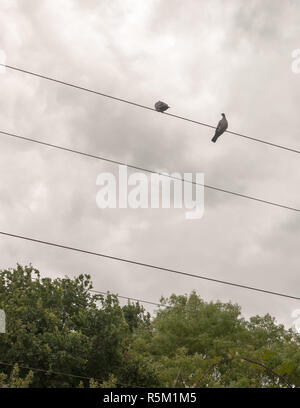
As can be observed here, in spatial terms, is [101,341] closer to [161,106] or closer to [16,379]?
[16,379]

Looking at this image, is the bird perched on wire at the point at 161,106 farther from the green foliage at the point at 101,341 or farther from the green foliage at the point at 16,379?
the green foliage at the point at 16,379

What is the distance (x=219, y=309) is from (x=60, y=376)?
19949 millimetres

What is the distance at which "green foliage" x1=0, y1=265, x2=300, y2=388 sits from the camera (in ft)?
99.5

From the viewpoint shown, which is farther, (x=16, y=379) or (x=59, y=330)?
(x=59, y=330)

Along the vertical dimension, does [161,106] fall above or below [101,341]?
above

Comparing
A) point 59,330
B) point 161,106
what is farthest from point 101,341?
point 161,106

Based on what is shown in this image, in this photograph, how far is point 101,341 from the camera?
3198 cm

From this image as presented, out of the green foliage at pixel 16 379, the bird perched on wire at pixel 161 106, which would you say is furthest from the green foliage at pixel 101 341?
the bird perched on wire at pixel 161 106

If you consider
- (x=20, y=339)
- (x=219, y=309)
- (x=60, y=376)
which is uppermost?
(x=219, y=309)

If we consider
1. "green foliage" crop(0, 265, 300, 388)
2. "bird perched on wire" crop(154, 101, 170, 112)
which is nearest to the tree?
"green foliage" crop(0, 265, 300, 388)

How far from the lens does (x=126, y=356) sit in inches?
1315

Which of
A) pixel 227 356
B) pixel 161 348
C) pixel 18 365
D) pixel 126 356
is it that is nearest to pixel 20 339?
pixel 18 365
